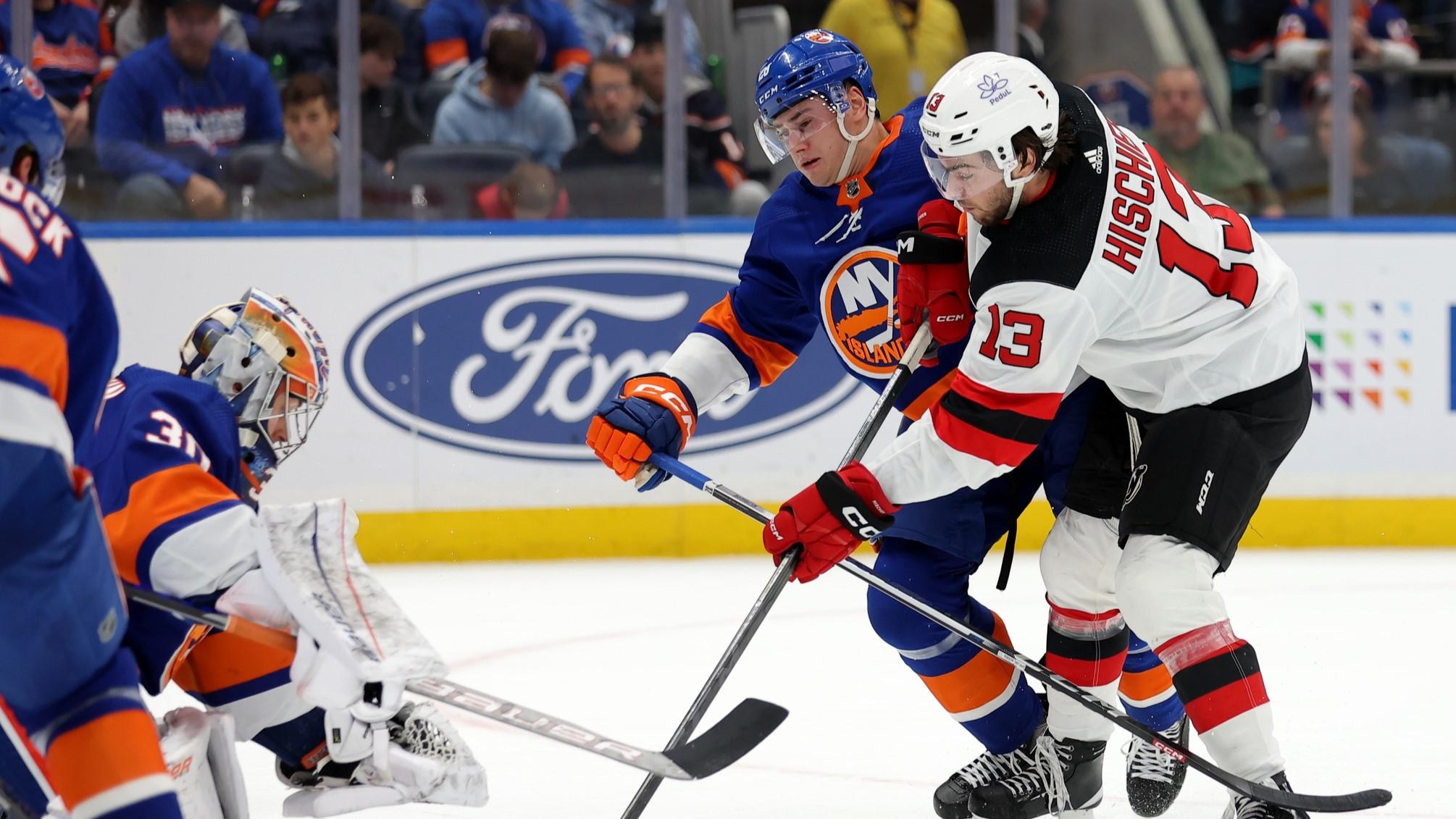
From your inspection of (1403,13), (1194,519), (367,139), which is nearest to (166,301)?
(367,139)

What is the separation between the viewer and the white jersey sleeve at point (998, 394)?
2234 millimetres

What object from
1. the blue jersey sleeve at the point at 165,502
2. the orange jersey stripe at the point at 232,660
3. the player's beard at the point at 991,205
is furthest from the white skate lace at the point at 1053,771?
the blue jersey sleeve at the point at 165,502

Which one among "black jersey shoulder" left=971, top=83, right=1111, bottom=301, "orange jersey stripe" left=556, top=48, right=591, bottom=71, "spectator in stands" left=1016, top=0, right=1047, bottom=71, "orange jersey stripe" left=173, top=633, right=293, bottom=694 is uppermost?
"black jersey shoulder" left=971, top=83, right=1111, bottom=301

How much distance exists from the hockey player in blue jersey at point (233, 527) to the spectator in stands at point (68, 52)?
3249mm

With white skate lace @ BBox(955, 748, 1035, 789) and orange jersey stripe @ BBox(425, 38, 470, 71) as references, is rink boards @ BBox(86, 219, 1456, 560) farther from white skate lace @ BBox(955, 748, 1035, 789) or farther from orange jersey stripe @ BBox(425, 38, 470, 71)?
white skate lace @ BBox(955, 748, 1035, 789)

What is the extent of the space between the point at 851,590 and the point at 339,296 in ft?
6.00

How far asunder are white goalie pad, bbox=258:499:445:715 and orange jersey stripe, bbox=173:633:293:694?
0.35 m

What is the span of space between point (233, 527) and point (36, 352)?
41 centimetres

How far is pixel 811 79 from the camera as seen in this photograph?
263cm

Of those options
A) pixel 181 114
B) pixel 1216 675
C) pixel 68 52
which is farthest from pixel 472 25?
pixel 1216 675

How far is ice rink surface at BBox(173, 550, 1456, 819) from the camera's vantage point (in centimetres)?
292

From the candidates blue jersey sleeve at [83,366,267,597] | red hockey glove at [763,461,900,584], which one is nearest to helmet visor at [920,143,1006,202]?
red hockey glove at [763,461,900,584]

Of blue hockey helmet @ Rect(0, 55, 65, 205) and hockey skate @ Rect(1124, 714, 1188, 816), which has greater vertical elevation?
blue hockey helmet @ Rect(0, 55, 65, 205)

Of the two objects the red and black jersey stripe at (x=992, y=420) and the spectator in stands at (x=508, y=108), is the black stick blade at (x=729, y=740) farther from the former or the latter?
the spectator in stands at (x=508, y=108)
